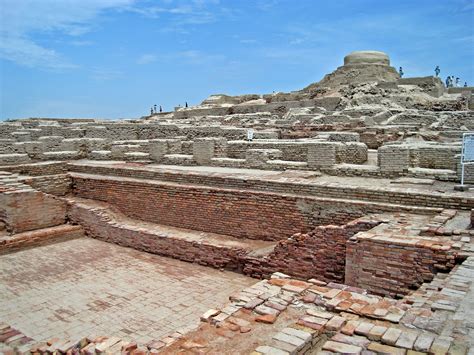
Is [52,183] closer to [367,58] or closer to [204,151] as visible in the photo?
[204,151]

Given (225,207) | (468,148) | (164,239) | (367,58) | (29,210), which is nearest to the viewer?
(468,148)

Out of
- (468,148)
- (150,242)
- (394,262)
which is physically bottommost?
(150,242)

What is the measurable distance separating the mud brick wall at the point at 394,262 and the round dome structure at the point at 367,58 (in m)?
30.7

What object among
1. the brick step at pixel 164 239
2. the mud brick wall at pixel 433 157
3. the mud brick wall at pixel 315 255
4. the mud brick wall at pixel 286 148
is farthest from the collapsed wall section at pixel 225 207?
the mud brick wall at pixel 433 157

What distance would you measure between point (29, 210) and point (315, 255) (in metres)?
6.05

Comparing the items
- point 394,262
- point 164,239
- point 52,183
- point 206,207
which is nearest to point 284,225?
point 206,207

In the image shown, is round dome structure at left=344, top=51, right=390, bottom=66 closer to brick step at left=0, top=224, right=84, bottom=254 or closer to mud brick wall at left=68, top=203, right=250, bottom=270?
mud brick wall at left=68, top=203, right=250, bottom=270

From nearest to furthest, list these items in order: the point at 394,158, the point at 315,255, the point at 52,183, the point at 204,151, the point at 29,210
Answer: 1. the point at 315,255
2. the point at 394,158
3. the point at 29,210
4. the point at 52,183
5. the point at 204,151

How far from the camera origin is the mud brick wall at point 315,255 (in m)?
5.89

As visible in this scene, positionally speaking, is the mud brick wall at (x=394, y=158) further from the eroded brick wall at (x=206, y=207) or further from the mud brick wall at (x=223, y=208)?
the eroded brick wall at (x=206, y=207)

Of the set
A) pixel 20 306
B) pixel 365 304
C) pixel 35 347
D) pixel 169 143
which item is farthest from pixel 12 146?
pixel 365 304

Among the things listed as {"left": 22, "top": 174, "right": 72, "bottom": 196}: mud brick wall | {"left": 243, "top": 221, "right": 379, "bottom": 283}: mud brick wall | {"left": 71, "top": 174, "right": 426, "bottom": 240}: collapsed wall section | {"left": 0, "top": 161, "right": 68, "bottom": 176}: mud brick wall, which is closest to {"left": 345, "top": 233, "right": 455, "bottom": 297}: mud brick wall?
{"left": 243, "top": 221, "right": 379, "bottom": 283}: mud brick wall

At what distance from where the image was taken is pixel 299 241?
6273 mm

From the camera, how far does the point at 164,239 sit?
25.5ft
